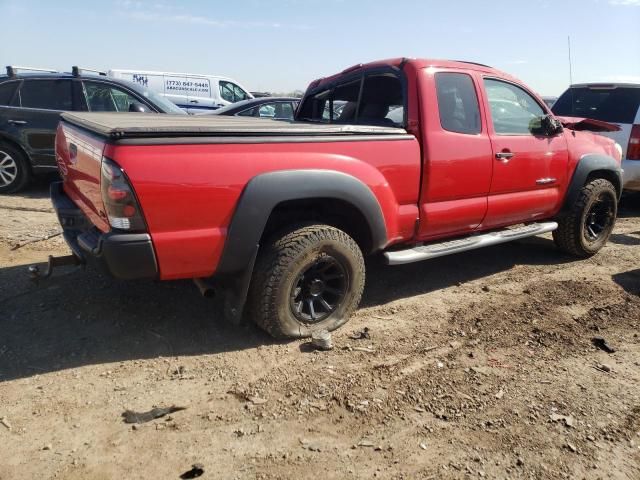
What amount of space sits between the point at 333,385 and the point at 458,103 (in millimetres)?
2375

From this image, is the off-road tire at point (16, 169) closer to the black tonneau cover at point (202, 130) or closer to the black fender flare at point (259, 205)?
the black tonneau cover at point (202, 130)

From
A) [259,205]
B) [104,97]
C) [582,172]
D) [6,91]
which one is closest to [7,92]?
[6,91]

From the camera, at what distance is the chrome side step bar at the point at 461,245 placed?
3729mm

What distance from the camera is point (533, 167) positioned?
445 centimetres

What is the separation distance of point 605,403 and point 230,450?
2037 millimetres

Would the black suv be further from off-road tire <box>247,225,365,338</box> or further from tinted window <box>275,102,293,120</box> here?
off-road tire <box>247,225,365,338</box>

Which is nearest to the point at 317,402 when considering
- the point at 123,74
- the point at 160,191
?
the point at 160,191

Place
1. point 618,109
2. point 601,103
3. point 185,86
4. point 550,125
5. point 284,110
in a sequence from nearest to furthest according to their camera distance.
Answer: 1. point 550,125
2. point 618,109
3. point 601,103
4. point 284,110
5. point 185,86

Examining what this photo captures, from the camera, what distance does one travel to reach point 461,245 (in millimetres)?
4090

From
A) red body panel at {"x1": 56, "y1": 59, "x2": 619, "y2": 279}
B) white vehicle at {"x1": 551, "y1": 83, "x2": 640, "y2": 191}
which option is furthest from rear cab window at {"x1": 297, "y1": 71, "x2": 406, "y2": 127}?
white vehicle at {"x1": 551, "y1": 83, "x2": 640, "y2": 191}

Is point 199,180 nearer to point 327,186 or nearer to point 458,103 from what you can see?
point 327,186

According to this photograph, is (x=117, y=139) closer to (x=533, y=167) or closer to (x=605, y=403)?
(x=605, y=403)

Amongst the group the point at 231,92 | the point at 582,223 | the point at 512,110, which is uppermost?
the point at 231,92

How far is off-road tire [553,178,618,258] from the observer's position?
4949 millimetres
